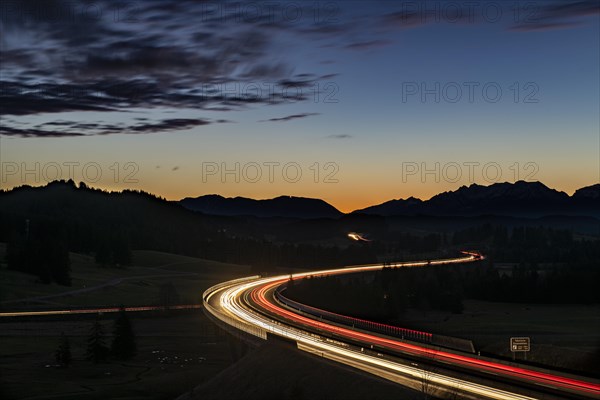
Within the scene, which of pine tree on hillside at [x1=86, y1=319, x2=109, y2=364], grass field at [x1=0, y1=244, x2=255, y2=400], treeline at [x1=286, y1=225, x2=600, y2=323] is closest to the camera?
grass field at [x1=0, y1=244, x2=255, y2=400]

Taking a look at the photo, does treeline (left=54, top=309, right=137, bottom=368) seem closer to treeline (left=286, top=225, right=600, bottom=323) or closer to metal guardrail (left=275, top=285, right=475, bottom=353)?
metal guardrail (left=275, top=285, right=475, bottom=353)

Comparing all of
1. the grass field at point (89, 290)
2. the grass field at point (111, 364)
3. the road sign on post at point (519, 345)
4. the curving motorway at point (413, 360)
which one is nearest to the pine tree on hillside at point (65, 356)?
the grass field at point (111, 364)

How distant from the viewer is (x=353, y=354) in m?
62.8

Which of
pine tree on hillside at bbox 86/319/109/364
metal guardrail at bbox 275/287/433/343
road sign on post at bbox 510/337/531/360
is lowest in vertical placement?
pine tree on hillside at bbox 86/319/109/364

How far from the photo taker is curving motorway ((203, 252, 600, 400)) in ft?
149

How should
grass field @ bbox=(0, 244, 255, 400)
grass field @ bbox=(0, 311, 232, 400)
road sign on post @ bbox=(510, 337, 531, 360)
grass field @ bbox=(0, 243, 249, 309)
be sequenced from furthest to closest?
grass field @ bbox=(0, 243, 249, 309)
grass field @ bbox=(0, 244, 255, 400)
grass field @ bbox=(0, 311, 232, 400)
road sign on post @ bbox=(510, 337, 531, 360)

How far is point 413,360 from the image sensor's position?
2267 inches

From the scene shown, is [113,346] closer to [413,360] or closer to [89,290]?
[413,360]

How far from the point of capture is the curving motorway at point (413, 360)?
4544cm

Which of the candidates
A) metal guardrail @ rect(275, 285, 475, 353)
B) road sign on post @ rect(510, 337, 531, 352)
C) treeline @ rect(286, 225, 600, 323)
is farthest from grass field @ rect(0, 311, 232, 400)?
treeline @ rect(286, 225, 600, 323)

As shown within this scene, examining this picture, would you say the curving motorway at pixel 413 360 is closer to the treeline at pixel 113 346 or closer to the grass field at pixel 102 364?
the grass field at pixel 102 364

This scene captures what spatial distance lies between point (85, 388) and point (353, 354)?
26646 millimetres

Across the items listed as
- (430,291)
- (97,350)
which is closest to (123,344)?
(97,350)

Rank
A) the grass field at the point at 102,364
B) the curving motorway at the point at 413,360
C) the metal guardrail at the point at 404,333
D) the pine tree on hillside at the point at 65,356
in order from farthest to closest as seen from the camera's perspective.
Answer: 1. the pine tree on hillside at the point at 65,356
2. the grass field at the point at 102,364
3. the metal guardrail at the point at 404,333
4. the curving motorway at the point at 413,360
